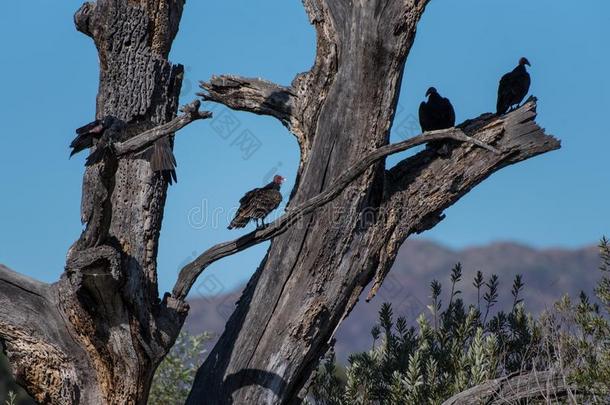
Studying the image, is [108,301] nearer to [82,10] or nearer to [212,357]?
Answer: [212,357]

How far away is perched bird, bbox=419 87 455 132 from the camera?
10.4m

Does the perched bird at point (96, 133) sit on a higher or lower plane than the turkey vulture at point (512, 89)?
lower

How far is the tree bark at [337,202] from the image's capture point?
7.86 m

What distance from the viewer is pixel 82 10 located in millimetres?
7520

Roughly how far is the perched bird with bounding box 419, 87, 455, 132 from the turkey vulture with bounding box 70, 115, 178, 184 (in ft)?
13.1

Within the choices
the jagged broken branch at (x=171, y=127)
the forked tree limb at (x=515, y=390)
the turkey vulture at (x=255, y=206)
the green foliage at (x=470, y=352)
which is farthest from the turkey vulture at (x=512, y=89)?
the jagged broken branch at (x=171, y=127)

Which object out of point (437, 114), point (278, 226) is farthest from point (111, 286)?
point (437, 114)

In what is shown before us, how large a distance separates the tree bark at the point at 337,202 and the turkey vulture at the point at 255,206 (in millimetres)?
387

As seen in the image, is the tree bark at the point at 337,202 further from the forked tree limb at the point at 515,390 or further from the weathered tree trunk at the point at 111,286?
the forked tree limb at the point at 515,390

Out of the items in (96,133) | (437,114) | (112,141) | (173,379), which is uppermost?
(437,114)

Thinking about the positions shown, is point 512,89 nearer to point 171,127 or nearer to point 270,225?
point 270,225

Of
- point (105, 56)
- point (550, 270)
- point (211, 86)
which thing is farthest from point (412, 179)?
point (550, 270)

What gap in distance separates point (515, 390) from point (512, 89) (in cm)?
380

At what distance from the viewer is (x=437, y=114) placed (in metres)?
10.4
